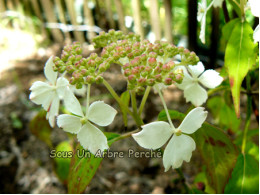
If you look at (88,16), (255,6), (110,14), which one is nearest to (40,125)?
(255,6)

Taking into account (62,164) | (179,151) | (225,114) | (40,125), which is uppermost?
(179,151)

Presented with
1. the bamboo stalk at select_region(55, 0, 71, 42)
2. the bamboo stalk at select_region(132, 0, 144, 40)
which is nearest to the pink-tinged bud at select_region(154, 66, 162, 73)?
the bamboo stalk at select_region(132, 0, 144, 40)

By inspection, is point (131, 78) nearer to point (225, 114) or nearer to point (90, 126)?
point (90, 126)

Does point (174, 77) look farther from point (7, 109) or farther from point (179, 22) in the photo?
point (179, 22)

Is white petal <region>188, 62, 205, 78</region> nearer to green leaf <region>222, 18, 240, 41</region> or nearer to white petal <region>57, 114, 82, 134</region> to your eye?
green leaf <region>222, 18, 240, 41</region>

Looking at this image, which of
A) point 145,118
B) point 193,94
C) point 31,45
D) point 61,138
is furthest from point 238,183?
point 31,45

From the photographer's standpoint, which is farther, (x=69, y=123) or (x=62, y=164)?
(x=62, y=164)

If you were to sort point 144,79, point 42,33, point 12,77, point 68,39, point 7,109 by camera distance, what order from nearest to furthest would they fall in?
point 144,79
point 7,109
point 12,77
point 68,39
point 42,33

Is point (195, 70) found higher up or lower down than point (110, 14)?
higher up
